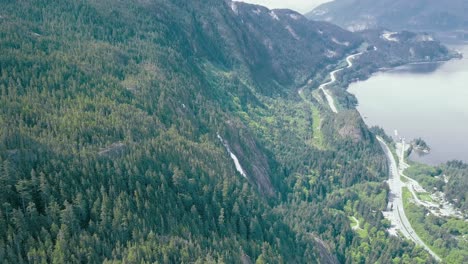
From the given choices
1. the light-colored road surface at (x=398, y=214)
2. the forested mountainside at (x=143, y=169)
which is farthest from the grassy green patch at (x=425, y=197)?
the forested mountainside at (x=143, y=169)

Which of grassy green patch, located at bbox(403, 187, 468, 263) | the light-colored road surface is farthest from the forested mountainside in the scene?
grassy green patch, located at bbox(403, 187, 468, 263)

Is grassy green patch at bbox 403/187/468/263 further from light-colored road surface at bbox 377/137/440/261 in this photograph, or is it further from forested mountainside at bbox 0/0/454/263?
forested mountainside at bbox 0/0/454/263

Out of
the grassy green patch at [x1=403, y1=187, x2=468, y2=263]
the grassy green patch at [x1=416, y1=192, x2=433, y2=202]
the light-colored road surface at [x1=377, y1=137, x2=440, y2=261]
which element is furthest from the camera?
the grassy green patch at [x1=416, y1=192, x2=433, y2=202]

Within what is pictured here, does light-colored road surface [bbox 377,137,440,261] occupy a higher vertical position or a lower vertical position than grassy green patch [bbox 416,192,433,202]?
lower

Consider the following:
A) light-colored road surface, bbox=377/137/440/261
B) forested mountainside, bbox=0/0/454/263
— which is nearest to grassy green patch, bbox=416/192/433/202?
light-colored road surface, bbox=377/137/440/261

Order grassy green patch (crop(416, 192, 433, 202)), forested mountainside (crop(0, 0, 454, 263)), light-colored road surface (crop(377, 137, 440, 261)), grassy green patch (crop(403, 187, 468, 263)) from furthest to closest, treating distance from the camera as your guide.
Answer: grassy green patch (crop(416, 192, 433, 202)) < light-colored road surface (crop(377, 137, 440, 261)) < grassy green patch (crop(403, 187, 468, 263)) < forested mountainside (crop(0, 0, 454, 263))

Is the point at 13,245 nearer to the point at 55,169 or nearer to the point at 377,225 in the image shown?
the point at 55,169

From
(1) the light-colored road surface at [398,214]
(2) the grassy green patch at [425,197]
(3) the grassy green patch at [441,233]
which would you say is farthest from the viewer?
(2) the grassy green patch at [425,197]

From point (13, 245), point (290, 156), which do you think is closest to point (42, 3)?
point (290, 156)

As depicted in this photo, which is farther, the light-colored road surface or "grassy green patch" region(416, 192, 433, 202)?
"grassy green patch" region(416, 192, 433, 202)

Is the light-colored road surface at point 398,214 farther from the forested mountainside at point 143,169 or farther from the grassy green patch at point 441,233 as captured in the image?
the forested mountainside at point 143,169
